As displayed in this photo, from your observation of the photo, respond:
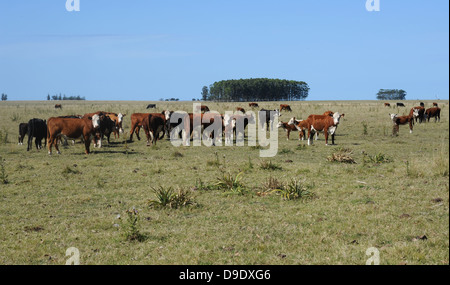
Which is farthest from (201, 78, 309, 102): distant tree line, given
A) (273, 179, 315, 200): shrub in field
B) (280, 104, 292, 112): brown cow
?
(273, 179, 315, 200): shrub in field

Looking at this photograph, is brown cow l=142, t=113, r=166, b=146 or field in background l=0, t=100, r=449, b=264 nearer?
field in background l=0, t=100, r=449, b=264

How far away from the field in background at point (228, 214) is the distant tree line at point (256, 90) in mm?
132702

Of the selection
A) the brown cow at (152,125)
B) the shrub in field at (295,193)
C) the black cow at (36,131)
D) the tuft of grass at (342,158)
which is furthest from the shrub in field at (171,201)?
the black cow at (36,131)

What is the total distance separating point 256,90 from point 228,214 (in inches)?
5573

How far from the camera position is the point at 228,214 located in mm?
9438

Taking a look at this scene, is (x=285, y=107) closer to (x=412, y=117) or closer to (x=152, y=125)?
(x=412, y=117)

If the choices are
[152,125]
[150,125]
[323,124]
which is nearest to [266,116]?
[323,124]

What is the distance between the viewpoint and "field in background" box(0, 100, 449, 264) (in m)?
7.05

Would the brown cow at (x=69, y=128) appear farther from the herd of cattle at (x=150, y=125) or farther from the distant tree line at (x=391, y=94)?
the distant tree line at (x=391, y=94)

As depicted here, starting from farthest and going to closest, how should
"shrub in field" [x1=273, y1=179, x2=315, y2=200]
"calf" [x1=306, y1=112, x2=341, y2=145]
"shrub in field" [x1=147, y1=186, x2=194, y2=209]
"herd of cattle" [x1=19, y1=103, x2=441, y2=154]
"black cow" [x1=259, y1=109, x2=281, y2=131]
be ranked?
"black cow" [x1=259, y1=109, x2=281, y2=131]
"calf" [x1=306, y1=112, x2=341, y2=145]
"herd of cattle" [x1=19, y1=103, x2=441, y2=154]
"shrub in field" [x1=273, y1=179, x2=315, y2=200]
"shrub in field" [x1=147, y1=186, x2=194, y2=209]

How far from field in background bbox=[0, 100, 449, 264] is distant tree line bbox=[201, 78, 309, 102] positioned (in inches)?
5225

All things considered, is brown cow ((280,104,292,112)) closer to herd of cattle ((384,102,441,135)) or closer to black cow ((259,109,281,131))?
herd of cattle ((384,102,441,135))
